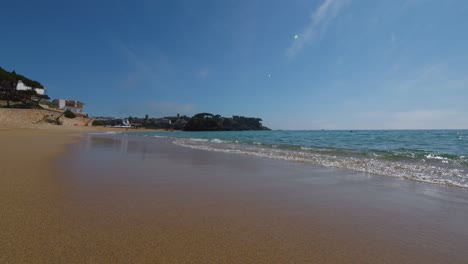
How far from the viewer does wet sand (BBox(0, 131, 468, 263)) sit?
1.72 m

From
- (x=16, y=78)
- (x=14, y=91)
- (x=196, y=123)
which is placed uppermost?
(x=16, y=78)

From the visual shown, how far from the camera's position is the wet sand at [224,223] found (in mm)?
1721

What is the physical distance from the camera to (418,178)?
531 cm

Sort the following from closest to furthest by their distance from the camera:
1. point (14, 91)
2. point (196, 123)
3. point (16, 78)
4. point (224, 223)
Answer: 1. point (224, 223)
2. point (14, 91)
3. point (16, 78)
4. point (196, 123)

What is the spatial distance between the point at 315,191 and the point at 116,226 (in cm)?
305

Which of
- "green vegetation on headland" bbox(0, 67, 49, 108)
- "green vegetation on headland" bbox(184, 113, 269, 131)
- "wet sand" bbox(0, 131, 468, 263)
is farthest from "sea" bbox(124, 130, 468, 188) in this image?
"green vegetation on headland" bbox(184, 113, 269, 131)

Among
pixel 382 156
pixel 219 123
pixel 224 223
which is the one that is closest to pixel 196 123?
pixel 219 123

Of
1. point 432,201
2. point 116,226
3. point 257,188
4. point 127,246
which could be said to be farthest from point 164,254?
point 432,201

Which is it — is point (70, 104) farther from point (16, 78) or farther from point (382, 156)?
point (382, 156)

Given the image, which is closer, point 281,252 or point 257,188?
point 281,252

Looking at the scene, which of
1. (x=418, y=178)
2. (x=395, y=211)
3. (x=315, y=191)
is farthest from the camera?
(x=418, y=178)

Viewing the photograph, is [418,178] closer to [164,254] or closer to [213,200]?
[213,200]

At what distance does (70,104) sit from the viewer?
69375 mm

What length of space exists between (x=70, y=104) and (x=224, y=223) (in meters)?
84.0
